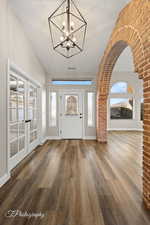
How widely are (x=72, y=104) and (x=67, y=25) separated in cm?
337

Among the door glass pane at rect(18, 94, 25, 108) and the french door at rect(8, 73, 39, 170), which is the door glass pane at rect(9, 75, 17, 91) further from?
the door glass pane at rect(18, 94, 25, 108)

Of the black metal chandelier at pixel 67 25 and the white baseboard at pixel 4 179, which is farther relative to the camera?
the black metal chandelier at pixel 67 25

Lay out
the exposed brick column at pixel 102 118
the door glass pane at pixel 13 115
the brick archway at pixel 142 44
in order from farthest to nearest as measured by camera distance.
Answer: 1. the exposed brick column at pixel 102 118
2. the door glass pane at pixel 13 115
3. the brick archway at pixel 142 44

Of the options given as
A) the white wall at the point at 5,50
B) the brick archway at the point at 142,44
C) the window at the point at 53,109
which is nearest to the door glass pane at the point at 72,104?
the window at the point at 53,109

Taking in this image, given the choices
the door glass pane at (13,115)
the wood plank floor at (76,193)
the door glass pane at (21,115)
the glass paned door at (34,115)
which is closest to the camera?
the wood plank floor at (76,193)

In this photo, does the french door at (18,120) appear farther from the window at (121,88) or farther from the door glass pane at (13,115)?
the window at (121,88)

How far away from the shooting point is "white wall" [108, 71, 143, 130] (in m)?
7.53

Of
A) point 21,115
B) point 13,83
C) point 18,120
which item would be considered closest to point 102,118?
point 21,115

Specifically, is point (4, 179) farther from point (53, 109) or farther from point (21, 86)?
point (53, 109)

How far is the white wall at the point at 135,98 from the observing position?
24.7 feet

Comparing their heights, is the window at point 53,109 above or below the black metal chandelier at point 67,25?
below

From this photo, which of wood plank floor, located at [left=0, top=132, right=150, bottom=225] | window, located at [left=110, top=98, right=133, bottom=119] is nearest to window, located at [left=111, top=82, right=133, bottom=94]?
window, located at [left=110, top=98, right=133, bottom=119]

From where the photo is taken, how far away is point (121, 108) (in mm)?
7855

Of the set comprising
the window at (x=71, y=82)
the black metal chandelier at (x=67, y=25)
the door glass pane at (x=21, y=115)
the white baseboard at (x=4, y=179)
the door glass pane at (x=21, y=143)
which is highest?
the black metal chandelier at (x=67, y=25)
